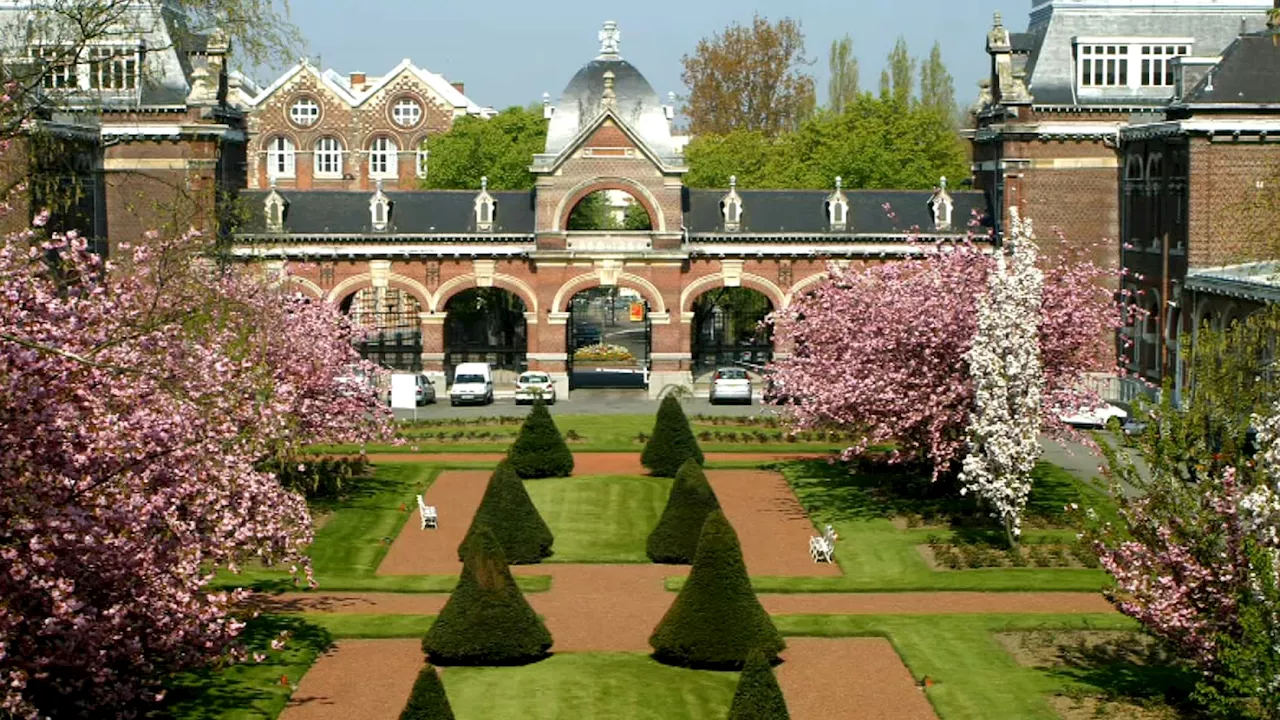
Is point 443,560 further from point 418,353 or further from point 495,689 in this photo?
point 418,353

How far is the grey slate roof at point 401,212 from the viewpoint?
69625 millimetres

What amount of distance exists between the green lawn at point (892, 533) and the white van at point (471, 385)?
1687 cm

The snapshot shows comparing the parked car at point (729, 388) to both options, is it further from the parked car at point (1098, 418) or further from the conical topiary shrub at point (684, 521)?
the conical topiary shrub at point (684, 521)

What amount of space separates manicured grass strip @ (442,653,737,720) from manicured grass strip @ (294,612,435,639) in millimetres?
2476

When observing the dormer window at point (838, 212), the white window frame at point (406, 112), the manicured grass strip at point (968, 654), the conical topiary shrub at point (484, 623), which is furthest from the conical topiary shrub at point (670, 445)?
the white window frame at point (406, 112)

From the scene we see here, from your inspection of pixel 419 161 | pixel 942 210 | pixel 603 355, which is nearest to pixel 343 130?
pixel 419 161

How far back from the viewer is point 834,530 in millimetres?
42125

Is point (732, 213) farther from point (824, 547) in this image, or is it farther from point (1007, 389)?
point (1007, 389)

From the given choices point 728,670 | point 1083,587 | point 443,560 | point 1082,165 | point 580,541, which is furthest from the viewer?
point 1082,165

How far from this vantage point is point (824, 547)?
38969 millimetres

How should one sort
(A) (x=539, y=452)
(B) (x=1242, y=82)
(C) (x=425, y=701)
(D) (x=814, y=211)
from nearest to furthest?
(C) (x=425, y=701) < (A) (x=539, y=452) < (B) (x=1242, y=82) < (D) (x=814, y=211)

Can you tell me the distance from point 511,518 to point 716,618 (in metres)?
9.74

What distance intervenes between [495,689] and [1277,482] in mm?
11438

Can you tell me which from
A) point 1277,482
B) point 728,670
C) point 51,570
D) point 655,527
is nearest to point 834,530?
point 655,527
